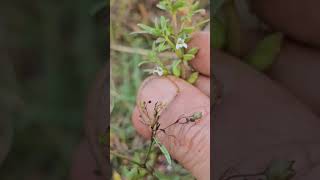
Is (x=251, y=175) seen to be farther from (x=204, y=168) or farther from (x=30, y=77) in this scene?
(x=30, y=77)

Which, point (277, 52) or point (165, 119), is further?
point (277, 52)

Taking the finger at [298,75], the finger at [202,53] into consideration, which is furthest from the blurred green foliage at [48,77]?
the finger at [298,75]

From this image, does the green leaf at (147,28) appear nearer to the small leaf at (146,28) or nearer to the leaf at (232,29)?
the small leaf at (146,28)

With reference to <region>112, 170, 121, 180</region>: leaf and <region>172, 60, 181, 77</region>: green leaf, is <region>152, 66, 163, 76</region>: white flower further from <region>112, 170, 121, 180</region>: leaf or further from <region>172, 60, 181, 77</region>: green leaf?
<region>112, 170, 121, 180</region>: leaf

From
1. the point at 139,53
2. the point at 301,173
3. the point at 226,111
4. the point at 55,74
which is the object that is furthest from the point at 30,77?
the point at 301,173

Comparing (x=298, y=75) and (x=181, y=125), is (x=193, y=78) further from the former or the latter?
(x=298, y=75)

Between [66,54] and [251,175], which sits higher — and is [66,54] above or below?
above
